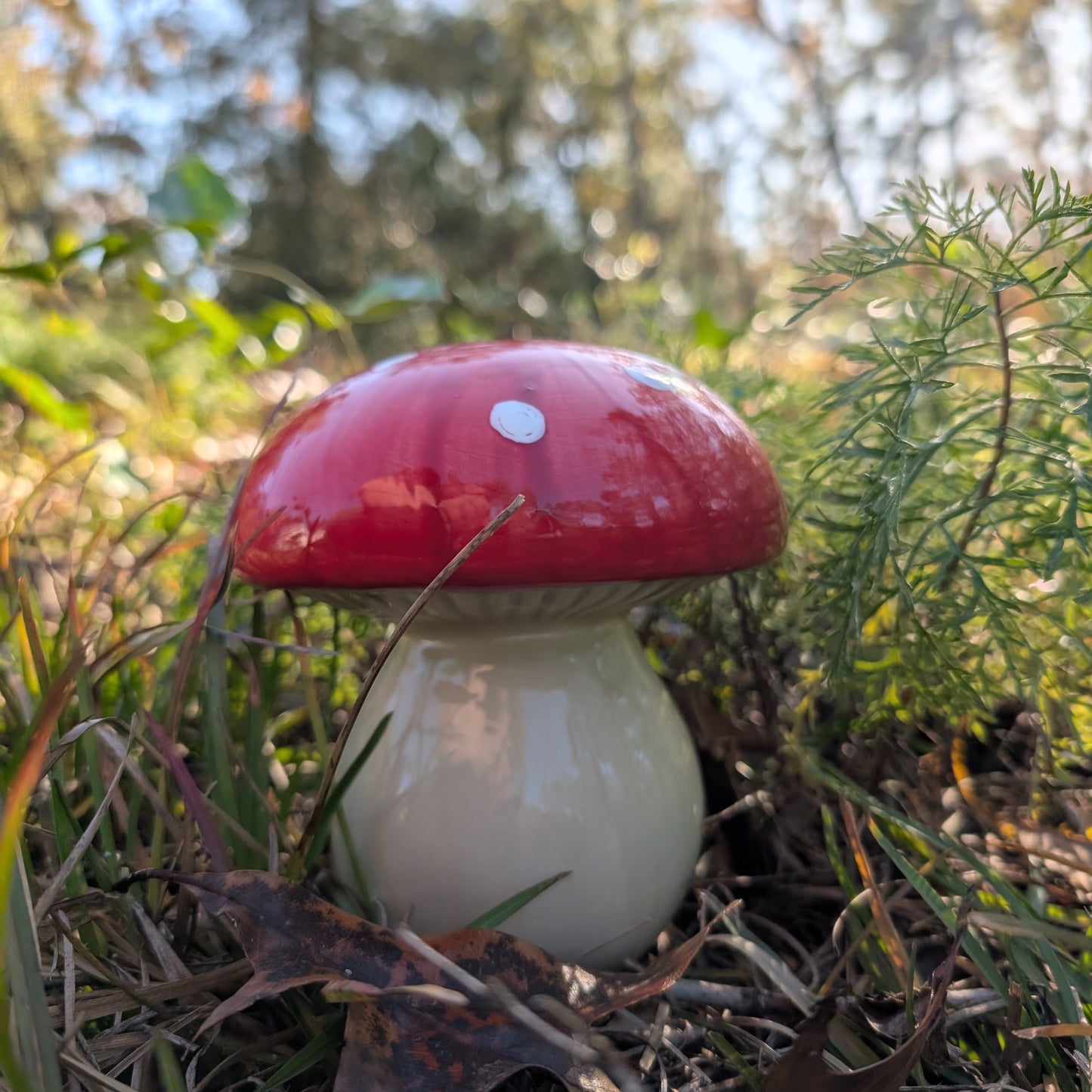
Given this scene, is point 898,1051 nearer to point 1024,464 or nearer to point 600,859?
point 600,859

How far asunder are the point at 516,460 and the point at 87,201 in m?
9.41

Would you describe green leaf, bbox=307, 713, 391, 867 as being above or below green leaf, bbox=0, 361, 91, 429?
below

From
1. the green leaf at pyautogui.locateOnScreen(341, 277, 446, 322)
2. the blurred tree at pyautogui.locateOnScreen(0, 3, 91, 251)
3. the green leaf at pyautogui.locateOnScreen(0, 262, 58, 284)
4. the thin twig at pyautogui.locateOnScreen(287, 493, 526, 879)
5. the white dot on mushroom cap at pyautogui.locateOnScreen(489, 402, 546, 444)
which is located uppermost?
the blurred tree at pyautogui.locateOnScreen(0, 3, 91, 251)

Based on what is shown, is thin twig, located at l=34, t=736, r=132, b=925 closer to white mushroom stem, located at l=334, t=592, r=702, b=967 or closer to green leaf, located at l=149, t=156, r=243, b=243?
white mushroom stem, located at l=334, t=592, r=702, b=967

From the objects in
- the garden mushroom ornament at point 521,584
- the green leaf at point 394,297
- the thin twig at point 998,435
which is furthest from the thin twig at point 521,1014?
the green leaf at point 394,297

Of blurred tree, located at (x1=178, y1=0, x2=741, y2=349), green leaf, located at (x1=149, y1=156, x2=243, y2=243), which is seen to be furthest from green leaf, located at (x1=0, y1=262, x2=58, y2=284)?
blurred tree, located at (x1=178, y1=0, x2=741, y2=349)

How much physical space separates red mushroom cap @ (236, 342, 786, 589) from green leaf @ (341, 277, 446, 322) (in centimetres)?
121

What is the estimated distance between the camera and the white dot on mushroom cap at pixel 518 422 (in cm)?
85

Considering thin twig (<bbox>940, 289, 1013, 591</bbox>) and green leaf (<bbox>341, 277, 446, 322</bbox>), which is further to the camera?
green leaf (<bbox>341, 277, 446, 322</bbox>)

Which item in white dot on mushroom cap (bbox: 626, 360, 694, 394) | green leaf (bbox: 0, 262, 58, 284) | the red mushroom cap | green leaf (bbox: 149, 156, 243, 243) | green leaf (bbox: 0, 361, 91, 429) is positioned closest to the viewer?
the red mushroom cap

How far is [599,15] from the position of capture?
9.00m

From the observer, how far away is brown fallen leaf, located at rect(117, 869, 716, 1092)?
0.73 meters

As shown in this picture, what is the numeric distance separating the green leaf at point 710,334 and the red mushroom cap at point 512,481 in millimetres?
1050

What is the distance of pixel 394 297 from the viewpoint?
83.3 inches
